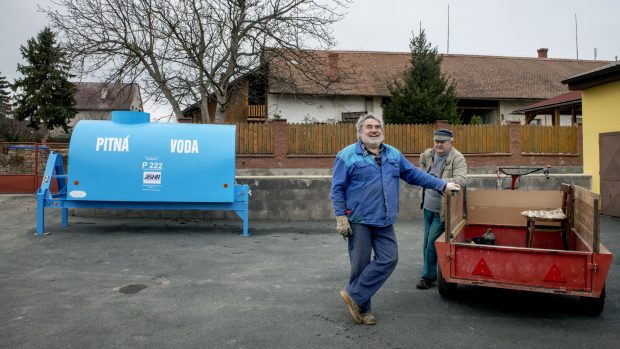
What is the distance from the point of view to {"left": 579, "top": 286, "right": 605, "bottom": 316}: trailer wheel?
4.67 meters

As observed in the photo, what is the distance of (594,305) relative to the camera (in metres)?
4.68

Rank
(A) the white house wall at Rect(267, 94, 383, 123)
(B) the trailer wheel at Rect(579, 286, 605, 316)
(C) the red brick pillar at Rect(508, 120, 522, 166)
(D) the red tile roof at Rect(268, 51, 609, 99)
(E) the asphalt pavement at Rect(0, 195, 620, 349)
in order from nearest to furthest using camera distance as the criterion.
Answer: (E) the asphalt pavement at Rect(0, 195, 620, 349) → (B) the trailer wheel at Rect(579, 286, 605, 316) → (C) the red brick pillar at Rect(508, 120, 522, 166) → (D) the red tile roof at Rect(268, 51, 609, 99) → (A) the white house wall at Rect(267, 94, 383, 123)

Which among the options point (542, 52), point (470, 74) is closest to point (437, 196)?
point (470, 74)

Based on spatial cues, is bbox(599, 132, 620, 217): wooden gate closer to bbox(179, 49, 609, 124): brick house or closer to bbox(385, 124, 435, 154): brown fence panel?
bbox(385, 124, 435, 154): brown fence panel

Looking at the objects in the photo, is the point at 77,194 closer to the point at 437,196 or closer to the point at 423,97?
the point at 437,196

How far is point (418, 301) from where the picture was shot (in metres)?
5.23

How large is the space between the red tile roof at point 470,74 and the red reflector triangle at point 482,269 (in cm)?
2210


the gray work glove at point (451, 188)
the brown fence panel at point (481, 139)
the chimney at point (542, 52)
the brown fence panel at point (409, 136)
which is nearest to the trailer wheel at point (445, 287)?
the gray work glove at point (451, 188)

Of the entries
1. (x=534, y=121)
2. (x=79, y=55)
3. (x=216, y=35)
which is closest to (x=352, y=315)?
(x=216, y=35)

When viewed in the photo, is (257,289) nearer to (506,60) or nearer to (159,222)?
(159,222)

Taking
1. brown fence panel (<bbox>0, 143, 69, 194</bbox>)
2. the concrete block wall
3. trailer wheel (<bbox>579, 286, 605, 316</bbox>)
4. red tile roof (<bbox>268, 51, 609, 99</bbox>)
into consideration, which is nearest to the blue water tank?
the concrete block wall

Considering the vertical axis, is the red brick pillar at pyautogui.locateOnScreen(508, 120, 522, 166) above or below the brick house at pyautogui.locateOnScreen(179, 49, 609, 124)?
below

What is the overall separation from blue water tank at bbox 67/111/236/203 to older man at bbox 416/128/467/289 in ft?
14.9

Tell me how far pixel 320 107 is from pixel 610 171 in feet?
61.8
